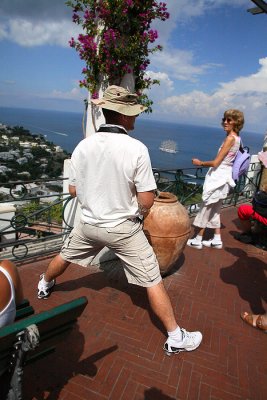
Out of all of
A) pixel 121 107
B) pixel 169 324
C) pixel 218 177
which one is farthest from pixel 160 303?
pixel 218 177

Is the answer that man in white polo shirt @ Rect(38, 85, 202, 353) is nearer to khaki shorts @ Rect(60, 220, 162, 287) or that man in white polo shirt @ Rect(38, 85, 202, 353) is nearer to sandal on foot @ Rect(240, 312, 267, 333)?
khaki shorts @ Rect(60, 220, 162, 287)

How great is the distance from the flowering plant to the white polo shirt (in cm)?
190

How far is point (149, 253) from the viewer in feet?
8.79

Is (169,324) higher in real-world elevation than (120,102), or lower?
lower

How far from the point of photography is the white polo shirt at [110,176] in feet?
7.79

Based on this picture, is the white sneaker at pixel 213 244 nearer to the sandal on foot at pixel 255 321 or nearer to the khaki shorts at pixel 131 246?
the sandal on foot at pixel 255 321

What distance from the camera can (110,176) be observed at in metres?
2.45

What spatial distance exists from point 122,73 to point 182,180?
2888mm

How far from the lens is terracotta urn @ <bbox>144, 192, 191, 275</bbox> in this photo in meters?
3.75

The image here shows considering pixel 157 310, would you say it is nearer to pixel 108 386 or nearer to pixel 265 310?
pixel 108 386

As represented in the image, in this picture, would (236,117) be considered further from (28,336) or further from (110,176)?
(28,336)

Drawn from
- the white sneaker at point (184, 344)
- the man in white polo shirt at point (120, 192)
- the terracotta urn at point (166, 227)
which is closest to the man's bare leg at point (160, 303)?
the man in white polo shirt at point (120, 192)

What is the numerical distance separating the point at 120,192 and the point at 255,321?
7.41 ft

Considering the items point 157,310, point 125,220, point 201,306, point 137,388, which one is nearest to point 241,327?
point 201,306
